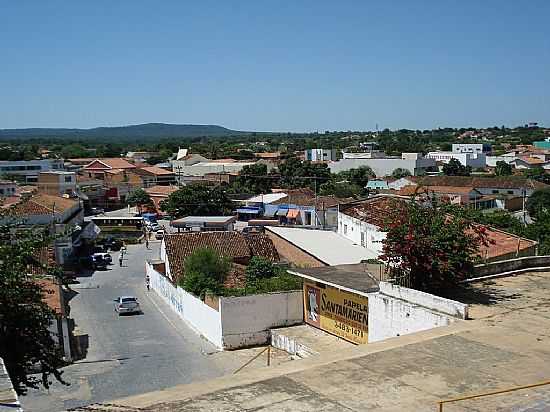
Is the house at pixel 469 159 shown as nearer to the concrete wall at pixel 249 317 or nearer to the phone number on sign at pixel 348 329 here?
the concrete wall at pixel 249 317

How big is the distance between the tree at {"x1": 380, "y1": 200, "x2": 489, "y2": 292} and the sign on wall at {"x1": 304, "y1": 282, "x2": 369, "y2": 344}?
1.54m

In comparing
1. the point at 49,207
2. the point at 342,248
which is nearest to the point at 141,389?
the point at 342,248

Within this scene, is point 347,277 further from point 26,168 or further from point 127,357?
point 26,168

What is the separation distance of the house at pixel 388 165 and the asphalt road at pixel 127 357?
6407 centimetres

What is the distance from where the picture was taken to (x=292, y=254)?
30062 mm

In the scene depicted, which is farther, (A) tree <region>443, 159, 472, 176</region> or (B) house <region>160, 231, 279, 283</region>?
(A) tree <region>443, 159, 472, 176</region>

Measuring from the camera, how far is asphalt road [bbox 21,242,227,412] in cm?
1617

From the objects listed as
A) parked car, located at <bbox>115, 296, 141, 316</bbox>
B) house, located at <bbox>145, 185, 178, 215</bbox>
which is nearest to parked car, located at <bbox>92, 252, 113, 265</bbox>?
parked car, located at <bbox>115, 296, 141, 316</bbox>

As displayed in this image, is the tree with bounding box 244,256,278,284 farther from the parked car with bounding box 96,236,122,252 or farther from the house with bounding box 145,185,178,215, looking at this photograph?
the house with bounding box 145,185,178,215

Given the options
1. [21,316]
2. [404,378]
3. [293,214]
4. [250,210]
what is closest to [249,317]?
[21,316]

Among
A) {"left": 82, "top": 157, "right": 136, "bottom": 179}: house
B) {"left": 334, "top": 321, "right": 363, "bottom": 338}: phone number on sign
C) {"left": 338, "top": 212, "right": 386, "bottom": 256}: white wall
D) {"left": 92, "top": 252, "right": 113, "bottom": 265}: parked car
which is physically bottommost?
{"left": 92, "top": 252, "right": 113, "bottom": 265}: parked car

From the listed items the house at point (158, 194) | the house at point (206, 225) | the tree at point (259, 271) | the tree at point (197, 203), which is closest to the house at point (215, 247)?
the tree at point (259, 271)

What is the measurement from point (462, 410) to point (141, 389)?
9.92 m

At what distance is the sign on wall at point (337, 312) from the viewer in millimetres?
16859
